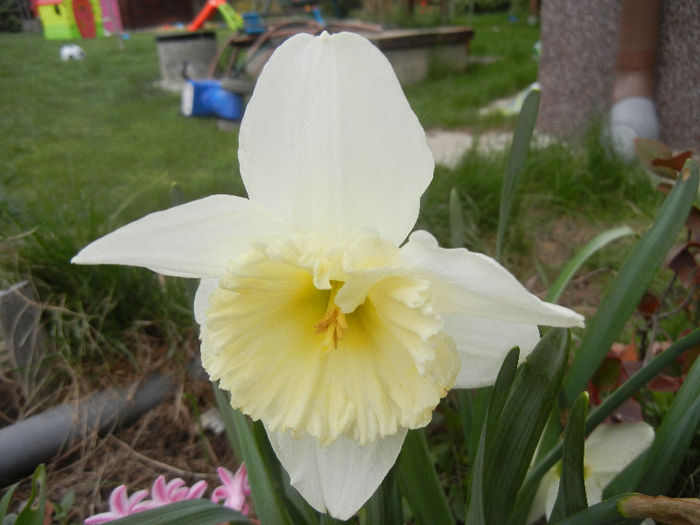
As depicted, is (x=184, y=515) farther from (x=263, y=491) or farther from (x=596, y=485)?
(x=596, y=485)

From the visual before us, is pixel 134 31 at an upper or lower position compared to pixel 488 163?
upper

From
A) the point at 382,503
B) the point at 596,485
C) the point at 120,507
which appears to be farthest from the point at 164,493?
the point at 596,485

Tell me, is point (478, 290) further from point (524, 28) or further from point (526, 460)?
point (524, 28)

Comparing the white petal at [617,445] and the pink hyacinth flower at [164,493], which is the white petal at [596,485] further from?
the pink hyacinth flower at [164,493]

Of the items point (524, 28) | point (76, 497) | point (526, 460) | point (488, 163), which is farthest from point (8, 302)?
point (524, 28)

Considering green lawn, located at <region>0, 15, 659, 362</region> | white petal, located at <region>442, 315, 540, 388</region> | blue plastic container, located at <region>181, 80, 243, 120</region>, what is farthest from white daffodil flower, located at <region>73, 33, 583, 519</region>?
blue plastic container, located at <region>181, 80, 243, 120</region>

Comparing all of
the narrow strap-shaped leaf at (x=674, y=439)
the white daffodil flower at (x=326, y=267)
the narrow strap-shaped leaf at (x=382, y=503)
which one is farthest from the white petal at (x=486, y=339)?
the narrow strap-shaped leaf at (x=674, y=439)
